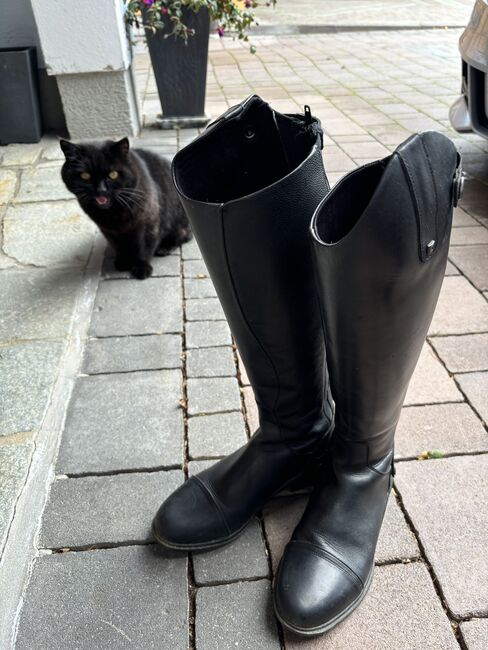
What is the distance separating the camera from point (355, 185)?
904 millimetres

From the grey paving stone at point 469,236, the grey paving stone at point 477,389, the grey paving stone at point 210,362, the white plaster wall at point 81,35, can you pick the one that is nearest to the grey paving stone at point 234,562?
the grey paving stone at point 210,362

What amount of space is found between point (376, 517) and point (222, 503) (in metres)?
0.31

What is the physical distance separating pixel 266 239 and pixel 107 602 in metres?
0.73

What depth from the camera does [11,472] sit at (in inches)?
50.6

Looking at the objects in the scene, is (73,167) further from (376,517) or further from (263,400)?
(376,517)

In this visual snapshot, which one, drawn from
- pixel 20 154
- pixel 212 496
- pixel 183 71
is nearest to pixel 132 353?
pixel 212 496

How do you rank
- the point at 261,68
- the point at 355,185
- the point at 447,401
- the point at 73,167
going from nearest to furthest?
the point at 355,185 < the point at 447,401 < the point at 73,167 < the point at 261,68

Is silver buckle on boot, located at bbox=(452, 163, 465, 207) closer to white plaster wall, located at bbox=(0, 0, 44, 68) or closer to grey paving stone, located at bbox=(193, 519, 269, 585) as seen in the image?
grey paving stone, located at bbox=(193, 519, 269, 585)

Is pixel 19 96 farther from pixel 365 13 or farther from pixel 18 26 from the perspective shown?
pixel 365 13

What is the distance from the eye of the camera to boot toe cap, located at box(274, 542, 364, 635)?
3.20 feet

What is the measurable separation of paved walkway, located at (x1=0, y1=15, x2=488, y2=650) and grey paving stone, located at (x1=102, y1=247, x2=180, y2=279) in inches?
0.5

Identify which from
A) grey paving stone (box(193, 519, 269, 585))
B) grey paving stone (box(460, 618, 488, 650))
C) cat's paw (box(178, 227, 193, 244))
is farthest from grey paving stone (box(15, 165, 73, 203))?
grey paving stone (box(460, 618, 488, 650))

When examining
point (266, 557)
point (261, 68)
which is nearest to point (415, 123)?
point (261, 68)

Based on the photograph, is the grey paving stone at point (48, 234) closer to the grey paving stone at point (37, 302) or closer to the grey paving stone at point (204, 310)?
the grey paving stone at point (37, 302)
